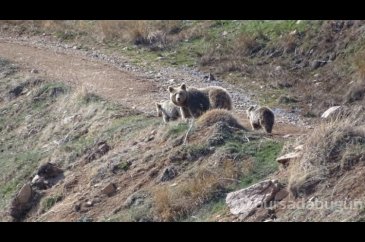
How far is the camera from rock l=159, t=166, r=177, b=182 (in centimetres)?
1145

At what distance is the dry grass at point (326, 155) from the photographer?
969 centimetres

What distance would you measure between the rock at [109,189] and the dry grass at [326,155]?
121 inches

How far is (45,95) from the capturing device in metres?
17.8

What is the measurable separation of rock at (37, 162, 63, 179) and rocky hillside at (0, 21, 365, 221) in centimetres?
2

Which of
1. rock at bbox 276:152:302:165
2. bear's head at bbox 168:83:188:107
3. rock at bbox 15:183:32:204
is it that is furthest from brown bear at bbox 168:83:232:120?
rock at bbox 276:152:302:165

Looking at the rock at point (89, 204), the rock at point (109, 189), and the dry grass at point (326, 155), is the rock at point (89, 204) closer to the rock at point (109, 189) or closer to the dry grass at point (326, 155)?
the rock at point (109, 189)

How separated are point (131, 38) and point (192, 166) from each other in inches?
488

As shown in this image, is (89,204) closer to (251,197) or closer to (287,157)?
(251,197)

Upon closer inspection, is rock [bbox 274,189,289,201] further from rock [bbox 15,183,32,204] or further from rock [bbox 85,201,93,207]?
rock [bbox 15,183,32,204]

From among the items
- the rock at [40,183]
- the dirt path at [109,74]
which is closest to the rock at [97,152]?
the rock at [40,183]

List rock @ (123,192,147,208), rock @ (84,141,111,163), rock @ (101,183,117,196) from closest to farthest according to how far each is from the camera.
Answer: rock @ (123,192,147,208)
rock @ (101,183,117,196)
rock @ (84,141,111,163)

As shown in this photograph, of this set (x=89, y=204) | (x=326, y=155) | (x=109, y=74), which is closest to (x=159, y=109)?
(x=89, y=204)
